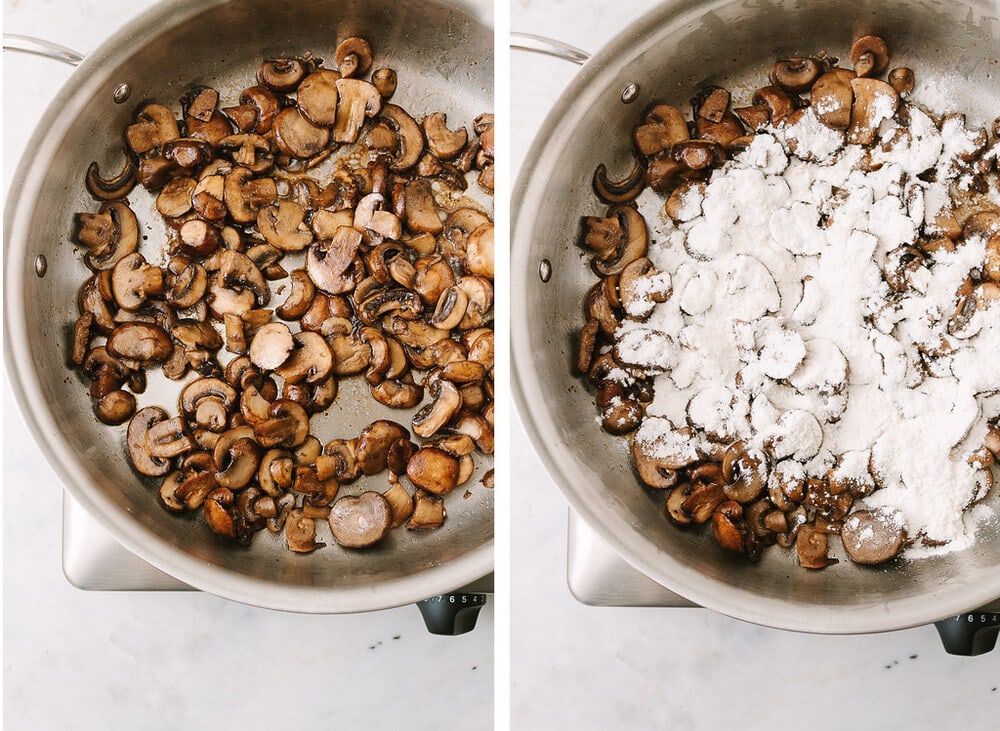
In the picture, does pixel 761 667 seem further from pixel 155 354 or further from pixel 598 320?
pixel 155 354

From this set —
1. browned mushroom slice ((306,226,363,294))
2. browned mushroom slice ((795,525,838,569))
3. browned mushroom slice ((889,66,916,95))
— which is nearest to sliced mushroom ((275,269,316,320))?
browned mushroom slice ((306,226,363,294))

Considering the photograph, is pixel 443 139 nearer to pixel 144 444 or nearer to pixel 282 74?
pixel 282 74

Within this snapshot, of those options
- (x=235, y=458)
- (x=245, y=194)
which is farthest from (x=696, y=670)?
(x=245, y=194)

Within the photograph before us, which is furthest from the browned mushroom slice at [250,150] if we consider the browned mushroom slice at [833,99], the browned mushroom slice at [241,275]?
the browned mushroom slice at [833,99]

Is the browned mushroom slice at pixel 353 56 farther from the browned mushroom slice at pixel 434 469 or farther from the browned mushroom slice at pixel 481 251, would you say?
the browned mushroom slice at pixel 434 469

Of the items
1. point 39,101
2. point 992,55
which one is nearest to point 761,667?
point 992,55

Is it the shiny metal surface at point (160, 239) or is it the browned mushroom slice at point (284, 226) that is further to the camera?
the browned mushroom slice at point (284, 226)
